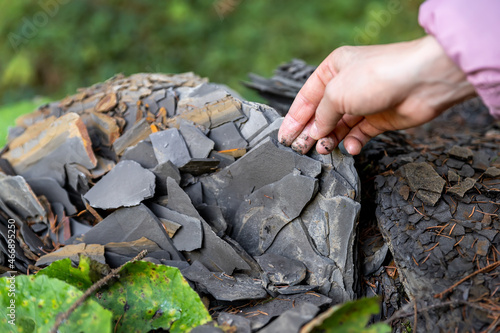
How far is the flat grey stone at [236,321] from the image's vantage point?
5.72ft

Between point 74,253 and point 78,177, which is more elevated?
point 78,177

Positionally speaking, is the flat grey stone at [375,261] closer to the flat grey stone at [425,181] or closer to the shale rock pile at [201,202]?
the shale rock pile at [201,202]

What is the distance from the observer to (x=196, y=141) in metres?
2.41

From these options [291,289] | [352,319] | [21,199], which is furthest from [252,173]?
[21,199]

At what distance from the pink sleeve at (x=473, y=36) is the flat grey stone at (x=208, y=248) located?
1.41 m

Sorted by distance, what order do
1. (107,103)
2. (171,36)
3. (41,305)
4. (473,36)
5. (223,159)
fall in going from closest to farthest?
(473,36) < (41,305) < (223,159) < (107,103) < (171,36)

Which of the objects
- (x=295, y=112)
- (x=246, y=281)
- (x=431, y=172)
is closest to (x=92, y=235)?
(x=246, y=281)

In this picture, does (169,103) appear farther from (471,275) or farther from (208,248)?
(471,275)

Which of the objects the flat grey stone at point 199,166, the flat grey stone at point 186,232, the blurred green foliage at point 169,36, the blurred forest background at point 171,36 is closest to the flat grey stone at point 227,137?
the flat grey stone at point 199,166

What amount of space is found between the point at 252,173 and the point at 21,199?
5.07ft

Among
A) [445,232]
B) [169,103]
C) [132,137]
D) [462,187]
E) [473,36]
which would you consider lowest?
[445,232]

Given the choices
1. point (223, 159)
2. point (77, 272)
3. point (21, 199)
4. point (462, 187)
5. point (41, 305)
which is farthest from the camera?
point (21, 199)

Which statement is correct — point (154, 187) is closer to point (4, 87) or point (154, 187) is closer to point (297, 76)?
point (297, 76)

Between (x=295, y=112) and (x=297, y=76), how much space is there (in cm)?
135
